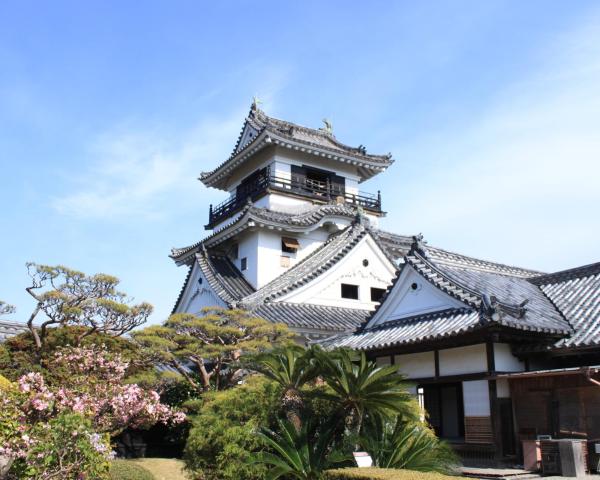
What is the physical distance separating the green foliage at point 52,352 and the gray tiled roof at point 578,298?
12461mm

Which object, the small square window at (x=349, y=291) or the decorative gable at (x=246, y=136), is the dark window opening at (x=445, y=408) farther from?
the decorative gable at (x=246, y=136)

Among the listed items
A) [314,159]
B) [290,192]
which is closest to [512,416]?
[290,192]

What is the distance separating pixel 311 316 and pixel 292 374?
11.7 meters

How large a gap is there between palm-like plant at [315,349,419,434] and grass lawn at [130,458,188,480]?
689cm

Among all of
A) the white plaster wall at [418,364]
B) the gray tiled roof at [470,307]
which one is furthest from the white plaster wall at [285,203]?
the white plaster wall at [418,364]

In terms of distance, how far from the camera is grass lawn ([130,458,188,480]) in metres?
16.2

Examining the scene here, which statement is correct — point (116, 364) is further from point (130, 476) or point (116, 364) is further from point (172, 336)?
point (130, 476)

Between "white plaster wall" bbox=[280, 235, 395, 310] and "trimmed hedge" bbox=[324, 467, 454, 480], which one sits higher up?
"white plaster wall" bbox=[280, 235, 395, 310]

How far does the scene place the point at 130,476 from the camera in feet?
41.5

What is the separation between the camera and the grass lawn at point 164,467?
16.2 metres

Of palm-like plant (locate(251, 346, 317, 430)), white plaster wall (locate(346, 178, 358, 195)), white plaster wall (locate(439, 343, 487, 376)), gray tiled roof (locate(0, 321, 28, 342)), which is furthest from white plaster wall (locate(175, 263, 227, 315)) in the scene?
palm-like plant (locate(251, 346, 317, 430))

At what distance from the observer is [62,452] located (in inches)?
344

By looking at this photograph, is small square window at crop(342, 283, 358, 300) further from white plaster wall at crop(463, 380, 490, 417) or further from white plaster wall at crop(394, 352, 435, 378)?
white plaster wall at crop(463, 380, 490, 417)

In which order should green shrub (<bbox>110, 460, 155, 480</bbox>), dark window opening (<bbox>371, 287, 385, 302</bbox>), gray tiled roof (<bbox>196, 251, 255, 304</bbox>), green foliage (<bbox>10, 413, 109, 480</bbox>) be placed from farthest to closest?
dark window opening (<bbox>371, 287, 385, 302</bbox>) → gray tiled roof (<bbox>196, 251, 255, 304</bbox>) → green shrub (<bbox>110, 460, 155, 480</bbox>) → green foliage (<bbox>10, 413, 109, 480</bbox>)
